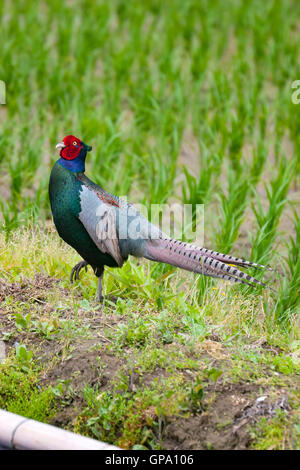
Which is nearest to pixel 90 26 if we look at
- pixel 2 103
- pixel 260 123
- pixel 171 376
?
pixel 2 103

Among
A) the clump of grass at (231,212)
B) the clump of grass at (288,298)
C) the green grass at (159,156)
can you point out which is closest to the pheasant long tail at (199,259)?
the green grass at (159,156)

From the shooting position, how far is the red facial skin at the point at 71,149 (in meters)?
3.19

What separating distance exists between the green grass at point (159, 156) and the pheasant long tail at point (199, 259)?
1.02 ft

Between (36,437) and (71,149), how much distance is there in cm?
129

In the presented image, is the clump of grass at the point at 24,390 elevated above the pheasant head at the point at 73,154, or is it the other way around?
the pheasant head at the point at 73,154

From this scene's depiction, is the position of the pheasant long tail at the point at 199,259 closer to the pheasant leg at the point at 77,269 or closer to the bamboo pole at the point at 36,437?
the pheasant leg at the point at 77,269

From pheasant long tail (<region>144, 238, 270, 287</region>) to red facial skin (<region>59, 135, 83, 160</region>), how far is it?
54cm

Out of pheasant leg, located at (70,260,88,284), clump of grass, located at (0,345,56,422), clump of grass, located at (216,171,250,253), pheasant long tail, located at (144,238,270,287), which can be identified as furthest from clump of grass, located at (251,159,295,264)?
clump of grass, located at (0,345,56,422)

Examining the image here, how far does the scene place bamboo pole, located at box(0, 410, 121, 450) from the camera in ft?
8.63

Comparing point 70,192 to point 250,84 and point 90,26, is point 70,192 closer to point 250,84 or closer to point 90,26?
point 250,84

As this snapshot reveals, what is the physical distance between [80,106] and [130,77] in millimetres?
1004

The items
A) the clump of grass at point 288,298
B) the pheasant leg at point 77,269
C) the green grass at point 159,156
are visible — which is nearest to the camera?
the green grass at point 159,156

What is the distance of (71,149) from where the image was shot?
3219 millimetres

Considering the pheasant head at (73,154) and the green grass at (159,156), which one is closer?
the pheasant head at (73,154)
